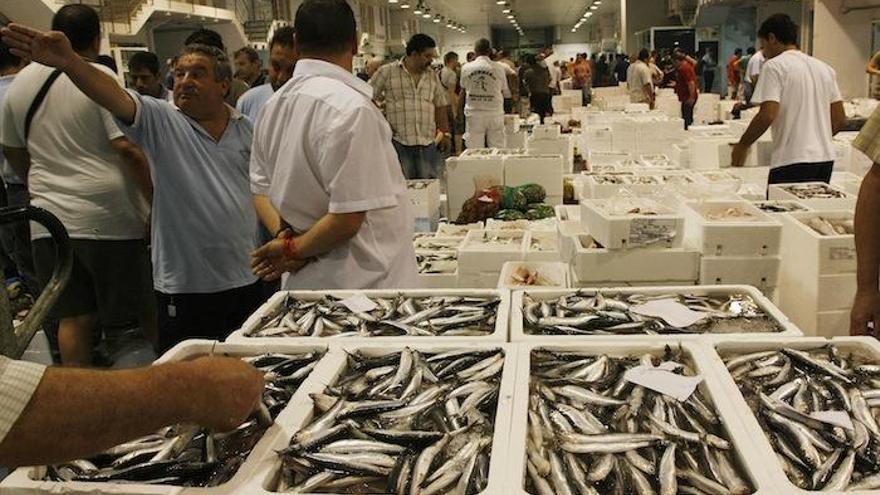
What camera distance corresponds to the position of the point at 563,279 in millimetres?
4254

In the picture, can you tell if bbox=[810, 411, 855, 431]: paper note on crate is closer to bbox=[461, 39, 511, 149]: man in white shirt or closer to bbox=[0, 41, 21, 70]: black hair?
bbox=[0, 41, 21, 70]: black hair

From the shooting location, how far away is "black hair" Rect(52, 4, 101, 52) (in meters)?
3.75

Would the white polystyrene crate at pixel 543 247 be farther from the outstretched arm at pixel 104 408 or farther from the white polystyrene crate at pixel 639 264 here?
the outstretched arm at pixel 104 408

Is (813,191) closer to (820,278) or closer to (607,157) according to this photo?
(820,278)

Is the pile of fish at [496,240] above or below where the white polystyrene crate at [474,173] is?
below

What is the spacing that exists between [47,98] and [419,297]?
230 centimetres

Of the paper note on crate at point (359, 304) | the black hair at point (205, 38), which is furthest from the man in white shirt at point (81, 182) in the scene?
the paper note on crate at point (359, 304)

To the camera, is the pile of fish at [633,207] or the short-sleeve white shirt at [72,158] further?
the pile of fish at [633,207]

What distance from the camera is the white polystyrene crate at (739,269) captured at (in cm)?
376

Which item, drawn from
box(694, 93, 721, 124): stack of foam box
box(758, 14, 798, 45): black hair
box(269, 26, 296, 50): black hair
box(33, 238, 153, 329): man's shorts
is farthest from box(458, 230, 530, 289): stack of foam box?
box(694, 93, 721, 124): stack of foam box

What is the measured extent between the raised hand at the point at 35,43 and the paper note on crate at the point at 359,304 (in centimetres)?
146

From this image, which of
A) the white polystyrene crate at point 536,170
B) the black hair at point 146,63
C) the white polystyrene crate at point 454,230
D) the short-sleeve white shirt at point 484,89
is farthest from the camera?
the short-sleeve white shirt at point 484,89

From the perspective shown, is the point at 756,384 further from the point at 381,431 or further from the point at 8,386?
the point at 8,386

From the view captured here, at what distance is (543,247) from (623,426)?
3152 millimetres
